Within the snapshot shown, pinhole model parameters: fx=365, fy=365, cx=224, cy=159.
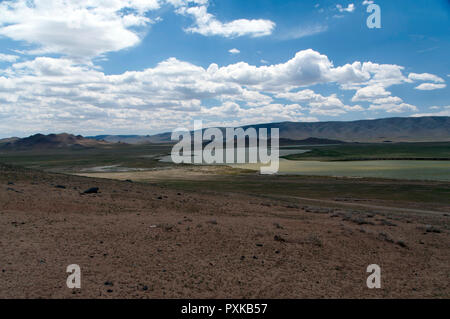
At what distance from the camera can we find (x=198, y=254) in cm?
1103

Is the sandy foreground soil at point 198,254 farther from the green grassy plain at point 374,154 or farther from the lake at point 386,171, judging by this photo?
the green grassy plain at point 374,154

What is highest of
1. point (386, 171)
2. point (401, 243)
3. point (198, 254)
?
point (198, 254)

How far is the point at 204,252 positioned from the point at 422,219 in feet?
50.5

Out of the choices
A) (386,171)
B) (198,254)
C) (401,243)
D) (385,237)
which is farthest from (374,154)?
(198,254)

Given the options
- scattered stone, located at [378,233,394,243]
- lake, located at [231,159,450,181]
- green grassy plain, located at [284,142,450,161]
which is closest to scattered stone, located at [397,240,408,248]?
scattered stone, located at [378,233,394,243]

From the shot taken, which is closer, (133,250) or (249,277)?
(249,277)

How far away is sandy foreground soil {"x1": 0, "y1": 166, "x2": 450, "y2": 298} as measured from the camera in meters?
8.63

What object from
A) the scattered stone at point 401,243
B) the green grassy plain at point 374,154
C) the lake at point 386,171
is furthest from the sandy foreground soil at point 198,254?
the green grassy plain at point 374,154

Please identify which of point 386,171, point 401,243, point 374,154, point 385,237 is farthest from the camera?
point 374,154

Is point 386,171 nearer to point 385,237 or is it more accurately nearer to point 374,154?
point 374,154
